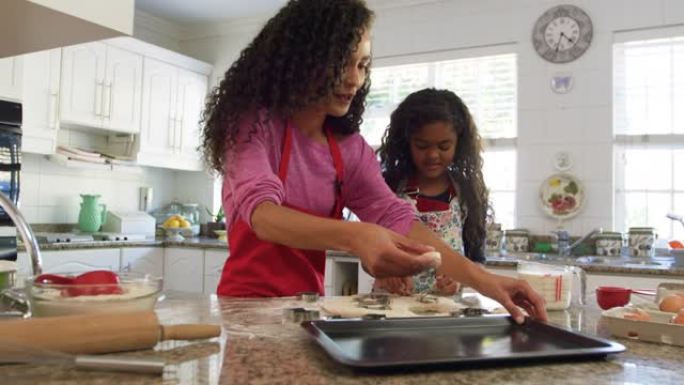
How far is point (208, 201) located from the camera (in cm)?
411

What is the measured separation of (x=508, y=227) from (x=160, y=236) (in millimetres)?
2085

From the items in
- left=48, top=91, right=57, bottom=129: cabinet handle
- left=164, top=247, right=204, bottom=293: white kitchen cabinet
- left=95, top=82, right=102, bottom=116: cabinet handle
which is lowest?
left=164, top=247, right=204, bottom=293: white kitchen cabinet

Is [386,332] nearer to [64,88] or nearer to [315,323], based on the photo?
[315,323]

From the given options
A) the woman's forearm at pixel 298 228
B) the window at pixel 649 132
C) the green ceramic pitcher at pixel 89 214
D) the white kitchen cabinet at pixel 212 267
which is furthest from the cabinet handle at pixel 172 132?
the woman's forearm at pixel 298 228

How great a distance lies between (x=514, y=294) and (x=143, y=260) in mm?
2765

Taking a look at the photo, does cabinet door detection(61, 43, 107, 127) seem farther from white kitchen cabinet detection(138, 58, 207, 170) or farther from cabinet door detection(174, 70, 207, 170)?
cabinet door detection(174, 70, 207, 170)

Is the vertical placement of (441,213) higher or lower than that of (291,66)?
lower

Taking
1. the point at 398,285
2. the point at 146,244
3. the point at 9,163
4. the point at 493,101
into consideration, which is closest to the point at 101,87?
the point at 9,163

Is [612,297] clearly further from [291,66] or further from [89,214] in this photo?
[89,214]

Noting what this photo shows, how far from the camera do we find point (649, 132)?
9.72 feet

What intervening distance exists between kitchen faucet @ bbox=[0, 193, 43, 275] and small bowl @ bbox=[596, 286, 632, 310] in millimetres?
1028

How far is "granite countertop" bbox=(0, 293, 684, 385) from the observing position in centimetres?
58

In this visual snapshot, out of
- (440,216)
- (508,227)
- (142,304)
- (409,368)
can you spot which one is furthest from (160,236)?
(409,368)

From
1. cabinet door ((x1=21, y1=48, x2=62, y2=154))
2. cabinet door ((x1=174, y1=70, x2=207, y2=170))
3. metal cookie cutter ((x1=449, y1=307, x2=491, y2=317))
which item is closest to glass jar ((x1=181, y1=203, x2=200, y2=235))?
cabinet door ((x1=174, y1=70, x2=207, y2=170))
